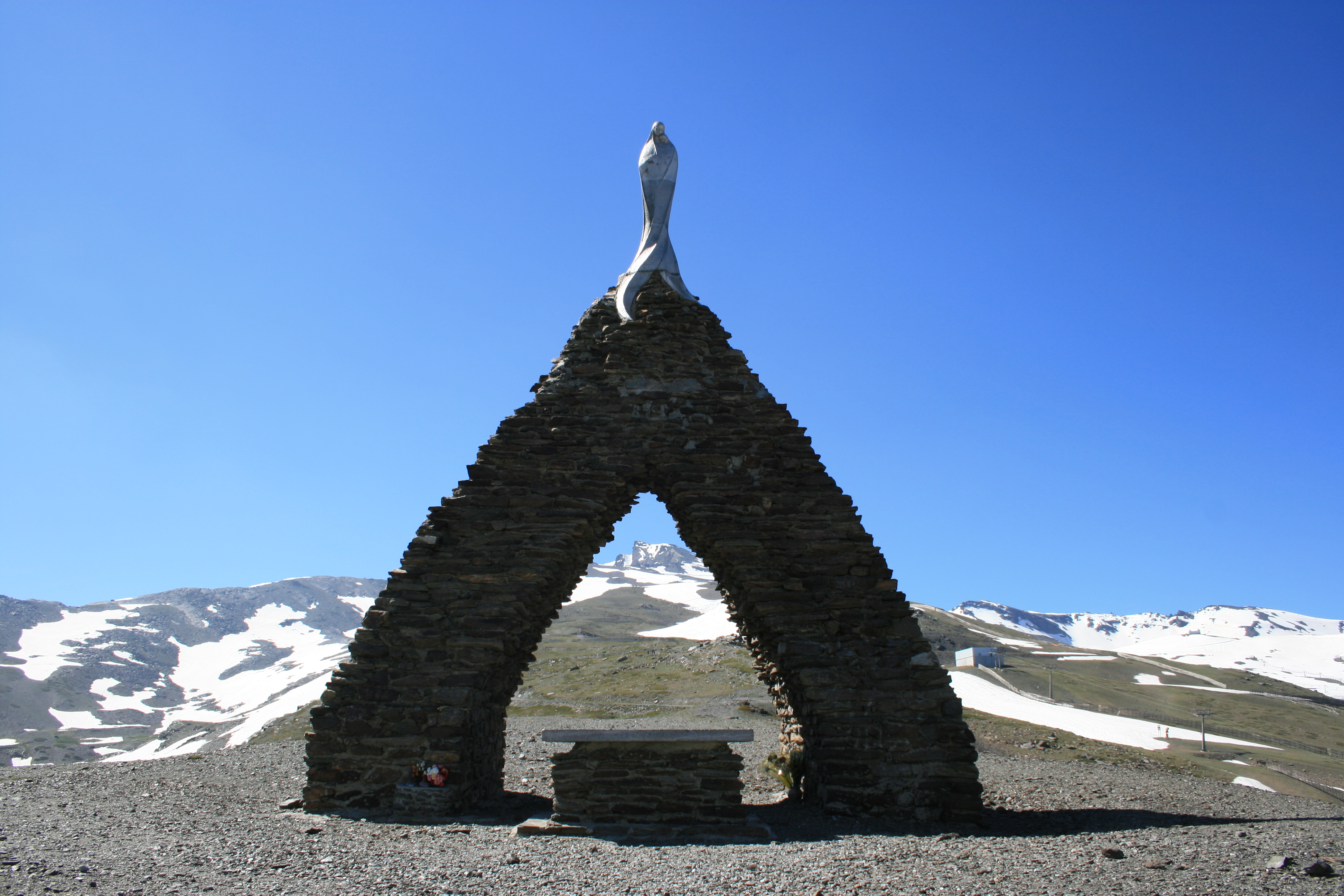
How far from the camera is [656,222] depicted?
16625 mm

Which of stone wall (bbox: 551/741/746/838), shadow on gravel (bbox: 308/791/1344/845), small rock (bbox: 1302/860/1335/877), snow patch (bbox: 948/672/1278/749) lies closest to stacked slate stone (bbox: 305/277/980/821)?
shadow on gravel (bbox: 308/791/1344/845)

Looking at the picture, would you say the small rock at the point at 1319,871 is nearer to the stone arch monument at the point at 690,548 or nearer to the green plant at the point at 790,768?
the stone arch monument at the point at 690,548

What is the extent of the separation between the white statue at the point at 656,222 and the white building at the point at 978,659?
5969 cm

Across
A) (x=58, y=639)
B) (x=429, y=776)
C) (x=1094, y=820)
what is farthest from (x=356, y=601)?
(x=1094, y=820)

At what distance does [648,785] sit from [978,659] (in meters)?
64.9

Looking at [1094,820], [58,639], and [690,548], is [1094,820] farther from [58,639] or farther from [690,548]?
[58,639]

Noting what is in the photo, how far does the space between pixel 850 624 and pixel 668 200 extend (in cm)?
940

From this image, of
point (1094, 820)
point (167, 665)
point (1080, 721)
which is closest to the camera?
point (1094, 820)

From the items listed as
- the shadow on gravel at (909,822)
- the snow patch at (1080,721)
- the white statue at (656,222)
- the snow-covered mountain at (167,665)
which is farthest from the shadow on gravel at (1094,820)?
the snow-covered mountain at (167,665)

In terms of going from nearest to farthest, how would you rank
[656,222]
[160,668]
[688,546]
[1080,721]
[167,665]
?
1. [688,546]
2. [656,222]
3. [1080,721]
4. [160,668]
5. [167,665]

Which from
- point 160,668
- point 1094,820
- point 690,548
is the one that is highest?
point 690,548

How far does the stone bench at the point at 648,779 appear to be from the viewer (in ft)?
33.1

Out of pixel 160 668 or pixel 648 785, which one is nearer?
pixel 648 785

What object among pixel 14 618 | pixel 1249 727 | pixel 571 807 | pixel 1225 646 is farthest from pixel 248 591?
pixel 1225 646
